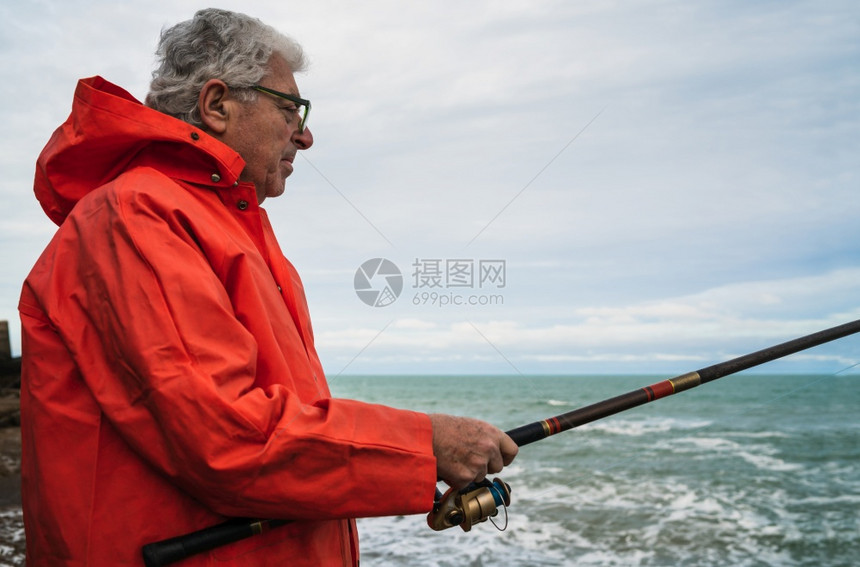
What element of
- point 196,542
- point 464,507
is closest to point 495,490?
point 464,507

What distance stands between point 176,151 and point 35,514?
2.92 ft

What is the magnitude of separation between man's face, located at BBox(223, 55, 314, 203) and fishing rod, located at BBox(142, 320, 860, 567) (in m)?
0.99

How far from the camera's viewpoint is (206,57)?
6.69 ft

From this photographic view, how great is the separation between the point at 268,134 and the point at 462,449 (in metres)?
1.08

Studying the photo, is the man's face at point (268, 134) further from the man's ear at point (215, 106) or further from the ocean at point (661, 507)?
the ocean at point (661, 507)

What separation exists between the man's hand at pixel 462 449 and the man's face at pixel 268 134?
0.94 meters

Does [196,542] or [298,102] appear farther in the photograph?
[298,102]

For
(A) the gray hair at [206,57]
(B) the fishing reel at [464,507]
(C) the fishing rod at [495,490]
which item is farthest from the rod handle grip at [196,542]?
(A) the gray hair at [206,57]

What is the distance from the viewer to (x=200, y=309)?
55.0 inches

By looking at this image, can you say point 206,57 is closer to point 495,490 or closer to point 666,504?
point 495,490

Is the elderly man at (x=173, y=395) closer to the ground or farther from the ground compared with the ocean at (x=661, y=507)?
farther from the ground

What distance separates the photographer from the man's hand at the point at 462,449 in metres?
1.54

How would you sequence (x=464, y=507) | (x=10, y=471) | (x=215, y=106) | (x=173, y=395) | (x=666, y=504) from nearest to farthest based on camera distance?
(x=173, y=395) < (x=464, y=507) < (x=215, y=106) < (x=10, y=471) < (x=666, y=504)

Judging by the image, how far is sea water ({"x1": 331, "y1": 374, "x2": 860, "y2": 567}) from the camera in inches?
291
